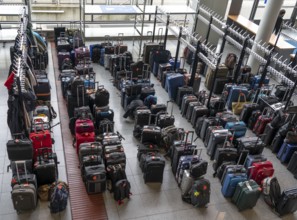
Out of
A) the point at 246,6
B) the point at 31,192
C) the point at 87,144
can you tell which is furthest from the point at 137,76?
the point at 246,6

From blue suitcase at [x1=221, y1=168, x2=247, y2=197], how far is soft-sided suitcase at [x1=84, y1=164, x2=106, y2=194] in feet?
8.68

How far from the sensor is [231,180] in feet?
23.1

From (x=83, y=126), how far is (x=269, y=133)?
501 cm

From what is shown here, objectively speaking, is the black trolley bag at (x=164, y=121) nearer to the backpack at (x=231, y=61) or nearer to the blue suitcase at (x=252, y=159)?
the blue suitcase at (x=252, y=159)

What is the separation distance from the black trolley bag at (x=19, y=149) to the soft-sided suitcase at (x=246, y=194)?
436 centimetres

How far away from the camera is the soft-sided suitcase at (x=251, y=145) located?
791cm

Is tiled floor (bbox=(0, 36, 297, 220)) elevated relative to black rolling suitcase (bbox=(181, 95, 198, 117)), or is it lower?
lower

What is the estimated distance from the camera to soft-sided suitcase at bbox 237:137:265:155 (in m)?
7.91

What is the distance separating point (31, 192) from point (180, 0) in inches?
524

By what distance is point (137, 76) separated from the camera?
11289 millimetres

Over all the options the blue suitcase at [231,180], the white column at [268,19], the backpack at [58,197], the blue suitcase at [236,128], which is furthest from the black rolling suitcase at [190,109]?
the backpack at [58,197]

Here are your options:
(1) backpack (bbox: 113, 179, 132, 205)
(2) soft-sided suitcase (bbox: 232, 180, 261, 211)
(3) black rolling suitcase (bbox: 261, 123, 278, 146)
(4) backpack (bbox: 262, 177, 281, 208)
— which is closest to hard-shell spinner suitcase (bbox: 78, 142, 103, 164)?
(1) backpack (bbox: 113, 179, 132, 205)

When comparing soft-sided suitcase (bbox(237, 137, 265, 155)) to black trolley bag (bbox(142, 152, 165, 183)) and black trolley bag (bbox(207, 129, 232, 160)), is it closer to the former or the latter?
black trolley bag (bbox(207, 129, 232, 160))

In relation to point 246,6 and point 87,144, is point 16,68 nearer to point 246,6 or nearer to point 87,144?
point 87,144
